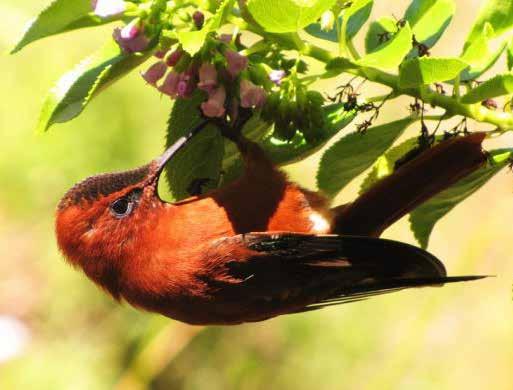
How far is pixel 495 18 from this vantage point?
202 cm

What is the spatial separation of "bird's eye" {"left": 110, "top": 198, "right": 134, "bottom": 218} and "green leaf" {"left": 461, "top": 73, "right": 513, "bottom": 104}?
1148 millimetres

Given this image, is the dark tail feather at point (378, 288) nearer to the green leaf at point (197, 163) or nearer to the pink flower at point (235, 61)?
the green leaf at point (197, 163)

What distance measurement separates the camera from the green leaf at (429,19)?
6.77ft

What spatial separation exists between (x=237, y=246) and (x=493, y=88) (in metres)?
0.90

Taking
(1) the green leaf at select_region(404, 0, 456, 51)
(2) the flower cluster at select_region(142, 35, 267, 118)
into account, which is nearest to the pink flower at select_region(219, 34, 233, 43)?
(2) the flower cluster at select_region(142, 35, 267, 118)

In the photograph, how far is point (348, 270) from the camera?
7.77 ft

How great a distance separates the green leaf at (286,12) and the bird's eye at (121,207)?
40.8 inches

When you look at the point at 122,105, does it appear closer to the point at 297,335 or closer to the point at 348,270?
the point at 297,335

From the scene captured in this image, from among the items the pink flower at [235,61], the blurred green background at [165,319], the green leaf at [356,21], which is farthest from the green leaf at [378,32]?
the blurred green background at [165,319]

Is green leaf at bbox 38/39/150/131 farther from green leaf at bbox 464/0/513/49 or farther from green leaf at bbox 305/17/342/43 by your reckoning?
green leaf at bbox 464/0/513/49

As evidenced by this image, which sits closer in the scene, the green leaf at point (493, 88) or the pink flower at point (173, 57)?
the green leaf at point (493, 88)

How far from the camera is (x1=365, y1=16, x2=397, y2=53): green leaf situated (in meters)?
2.10

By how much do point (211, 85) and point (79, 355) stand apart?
451 cm

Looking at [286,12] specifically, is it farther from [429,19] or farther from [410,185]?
[410,185]
